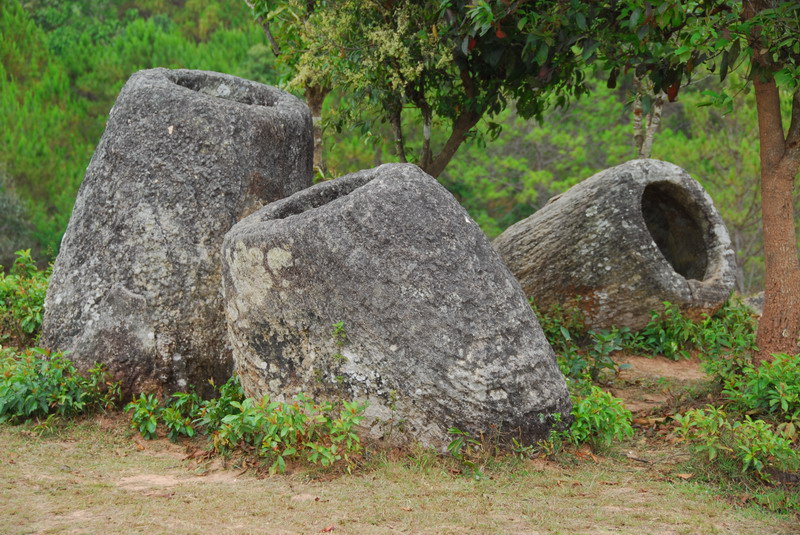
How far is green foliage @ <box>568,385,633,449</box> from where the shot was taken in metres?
5.25

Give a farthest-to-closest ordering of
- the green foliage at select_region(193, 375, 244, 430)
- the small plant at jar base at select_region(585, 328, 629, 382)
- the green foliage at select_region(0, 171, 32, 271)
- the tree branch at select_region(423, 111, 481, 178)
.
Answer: the green foliage at select_region(0, 171, 32, 271)
the tree branch at select_region(423, 111, 481, 178)
the small plant at jar base at select_region(585, 328, 629, 382)
the green foliage at select_region(193, 375, 244, 430)

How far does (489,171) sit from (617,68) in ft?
51.8

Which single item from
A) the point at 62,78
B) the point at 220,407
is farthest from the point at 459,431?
the point at 62,78

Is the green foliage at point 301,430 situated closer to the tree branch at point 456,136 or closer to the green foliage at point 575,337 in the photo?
the green foliage at point 575,337

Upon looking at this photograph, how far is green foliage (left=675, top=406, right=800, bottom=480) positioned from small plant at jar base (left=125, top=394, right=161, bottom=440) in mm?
3620

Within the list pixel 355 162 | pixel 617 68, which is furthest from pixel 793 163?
pixel 355 162

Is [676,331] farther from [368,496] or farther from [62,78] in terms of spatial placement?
[62,78]

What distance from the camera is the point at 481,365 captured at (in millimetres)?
4934

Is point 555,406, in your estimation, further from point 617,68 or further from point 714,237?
point 714,237

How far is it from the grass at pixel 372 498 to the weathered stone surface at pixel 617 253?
139 inches

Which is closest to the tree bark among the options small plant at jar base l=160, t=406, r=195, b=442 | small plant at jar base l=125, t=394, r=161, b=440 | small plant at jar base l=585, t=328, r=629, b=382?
small plant at jar base l=585, t=328, r=629, b=382

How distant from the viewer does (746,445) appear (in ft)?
15.6

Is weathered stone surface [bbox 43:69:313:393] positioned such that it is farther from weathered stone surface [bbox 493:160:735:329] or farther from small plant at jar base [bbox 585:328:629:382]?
weathered stone surface [bbox 493:160:735:329]

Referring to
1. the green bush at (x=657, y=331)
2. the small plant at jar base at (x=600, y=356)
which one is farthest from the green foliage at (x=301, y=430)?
the green bush at (x=657, y=331)
